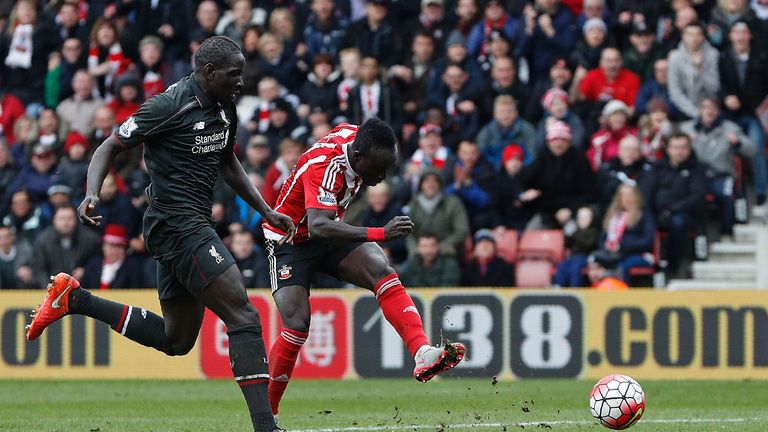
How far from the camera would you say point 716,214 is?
17875 mm

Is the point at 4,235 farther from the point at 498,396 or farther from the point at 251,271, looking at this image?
the point at 498,396

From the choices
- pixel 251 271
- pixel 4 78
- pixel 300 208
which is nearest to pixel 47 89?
pixel 4 78

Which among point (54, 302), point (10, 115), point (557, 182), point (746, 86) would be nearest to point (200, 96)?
point (54, 302)

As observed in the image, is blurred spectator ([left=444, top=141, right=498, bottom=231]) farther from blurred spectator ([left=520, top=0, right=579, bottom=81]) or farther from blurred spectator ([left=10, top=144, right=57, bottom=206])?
blurred spectator ([left=10, top=144, right=57, bottom=206])

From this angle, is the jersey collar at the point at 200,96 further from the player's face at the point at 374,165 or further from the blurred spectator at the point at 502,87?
the blurred spectator at the point at 502,87

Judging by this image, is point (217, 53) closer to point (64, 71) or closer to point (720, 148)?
point (720, 148)

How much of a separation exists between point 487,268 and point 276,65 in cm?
502

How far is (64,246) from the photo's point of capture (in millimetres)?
18406

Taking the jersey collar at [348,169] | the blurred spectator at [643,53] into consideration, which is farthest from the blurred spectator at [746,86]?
the jersey collar at [348,169]

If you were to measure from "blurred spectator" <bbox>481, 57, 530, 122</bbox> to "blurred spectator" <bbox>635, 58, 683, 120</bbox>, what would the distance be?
1491mm

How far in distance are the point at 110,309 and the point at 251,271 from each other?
765 cm

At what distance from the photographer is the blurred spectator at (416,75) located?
19.5 meters

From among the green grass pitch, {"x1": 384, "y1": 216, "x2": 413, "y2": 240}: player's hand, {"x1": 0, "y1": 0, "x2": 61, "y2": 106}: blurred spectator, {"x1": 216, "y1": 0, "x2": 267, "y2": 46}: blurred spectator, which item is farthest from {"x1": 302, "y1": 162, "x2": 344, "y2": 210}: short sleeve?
{"x1": 0, "y1": 0, "x2": 61, "y2": 106}: blurred spectator

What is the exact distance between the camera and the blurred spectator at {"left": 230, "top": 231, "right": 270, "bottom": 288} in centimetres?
1770
